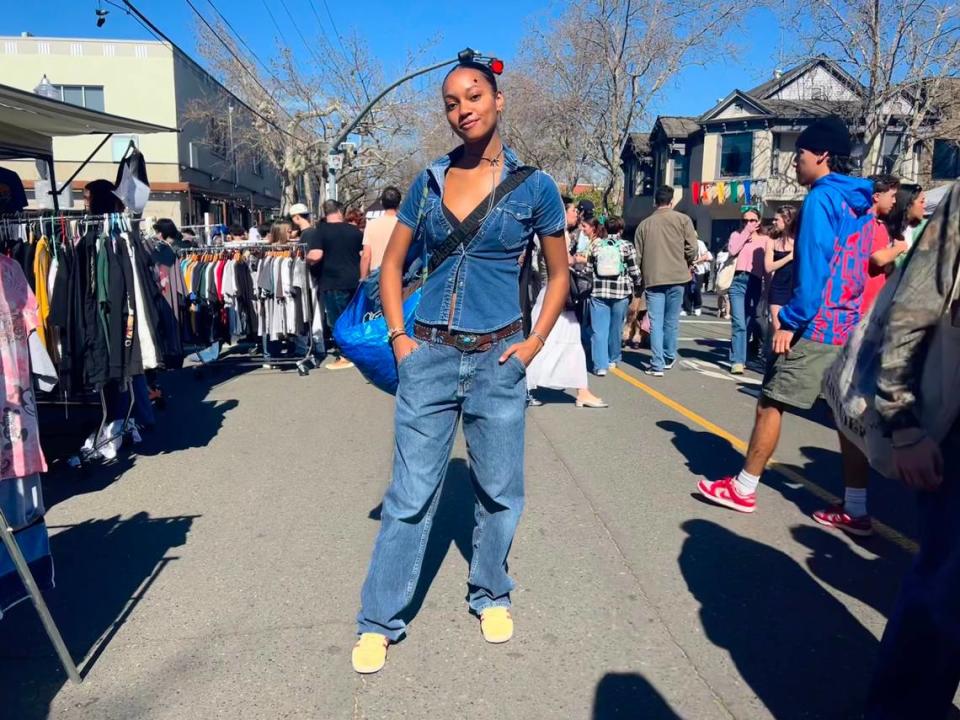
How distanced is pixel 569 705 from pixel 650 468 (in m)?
2.86

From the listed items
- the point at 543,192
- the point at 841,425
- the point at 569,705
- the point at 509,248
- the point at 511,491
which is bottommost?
the point at 569,705

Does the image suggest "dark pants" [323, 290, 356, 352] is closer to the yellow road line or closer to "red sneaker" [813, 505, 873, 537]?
the yellow road line

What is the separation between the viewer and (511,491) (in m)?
2.92

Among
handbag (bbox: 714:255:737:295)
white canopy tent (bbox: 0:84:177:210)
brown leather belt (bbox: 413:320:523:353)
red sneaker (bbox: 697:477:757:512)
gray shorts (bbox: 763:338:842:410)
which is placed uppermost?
white canopy tent (bbox: 0:84:177:210)

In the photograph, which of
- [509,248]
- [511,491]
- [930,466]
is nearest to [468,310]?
[509,248]

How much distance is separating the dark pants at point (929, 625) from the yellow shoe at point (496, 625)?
1342 mm

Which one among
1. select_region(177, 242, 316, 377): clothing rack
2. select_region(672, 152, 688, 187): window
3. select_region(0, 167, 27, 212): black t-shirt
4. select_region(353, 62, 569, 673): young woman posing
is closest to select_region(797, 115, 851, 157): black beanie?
select_region(353, 62, 569, 673): young woman posing

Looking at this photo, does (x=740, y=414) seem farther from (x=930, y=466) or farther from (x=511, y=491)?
(x=930, y=466)

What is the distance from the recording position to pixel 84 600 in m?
3.38

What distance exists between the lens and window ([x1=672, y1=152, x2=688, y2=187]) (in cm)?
4062

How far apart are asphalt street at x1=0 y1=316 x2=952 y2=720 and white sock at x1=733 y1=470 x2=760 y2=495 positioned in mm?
174

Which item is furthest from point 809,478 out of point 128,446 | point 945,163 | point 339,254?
point 945,163

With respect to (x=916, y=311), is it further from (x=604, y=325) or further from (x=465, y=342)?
(x=604, y=325)

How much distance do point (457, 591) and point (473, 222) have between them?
1.69m
